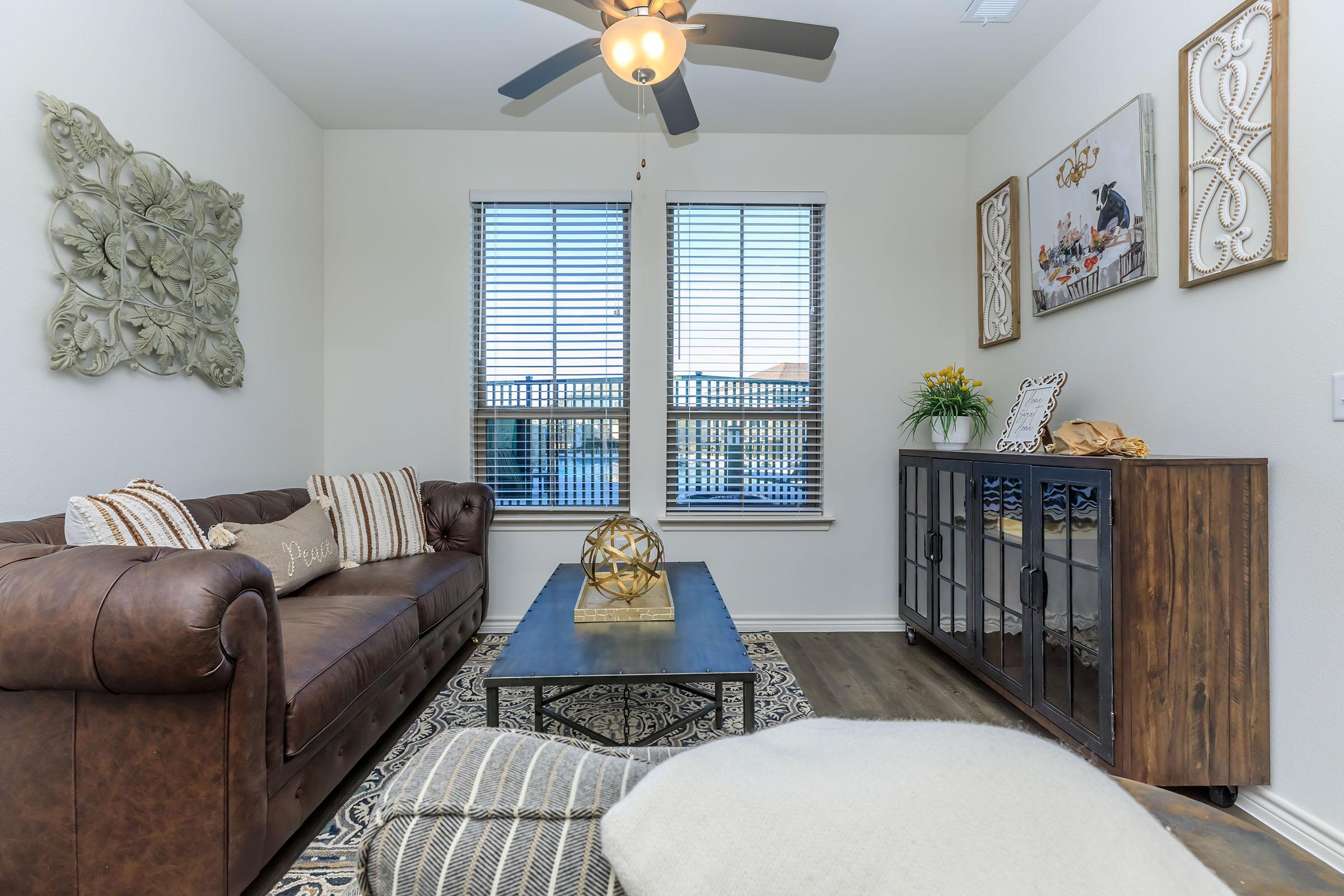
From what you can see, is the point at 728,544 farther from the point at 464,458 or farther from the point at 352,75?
the point at 352,75

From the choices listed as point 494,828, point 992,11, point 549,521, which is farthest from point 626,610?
point 992,11

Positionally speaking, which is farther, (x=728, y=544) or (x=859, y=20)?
(x=728, y=544)

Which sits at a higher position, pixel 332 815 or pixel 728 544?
pixel 728 544

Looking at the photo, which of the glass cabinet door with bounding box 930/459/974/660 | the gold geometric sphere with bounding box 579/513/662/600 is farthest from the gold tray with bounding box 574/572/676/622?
the glass cabinet door with bounding box 930/459/974/660

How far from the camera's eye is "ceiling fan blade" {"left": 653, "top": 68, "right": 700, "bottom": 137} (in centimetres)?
223

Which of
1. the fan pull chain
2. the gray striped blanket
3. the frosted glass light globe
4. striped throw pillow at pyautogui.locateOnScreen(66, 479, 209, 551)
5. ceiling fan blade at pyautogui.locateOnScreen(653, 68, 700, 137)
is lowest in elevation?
the gray striped blanket

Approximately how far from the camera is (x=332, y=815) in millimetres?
1784

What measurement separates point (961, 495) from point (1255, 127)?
58.8 inches

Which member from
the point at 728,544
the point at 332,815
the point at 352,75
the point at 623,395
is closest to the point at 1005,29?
the point at 623,395

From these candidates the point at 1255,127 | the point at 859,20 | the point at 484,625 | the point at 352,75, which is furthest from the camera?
the point at 484,625

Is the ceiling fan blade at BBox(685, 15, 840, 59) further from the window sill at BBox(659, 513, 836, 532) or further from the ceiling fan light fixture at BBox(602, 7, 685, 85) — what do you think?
the window sill at BBox(659, 513, 836, 532)

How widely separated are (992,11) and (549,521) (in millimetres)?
3056

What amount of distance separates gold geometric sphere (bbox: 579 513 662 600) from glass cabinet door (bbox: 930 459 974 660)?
1330mm

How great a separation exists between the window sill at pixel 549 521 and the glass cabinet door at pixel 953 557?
1.61 meters
